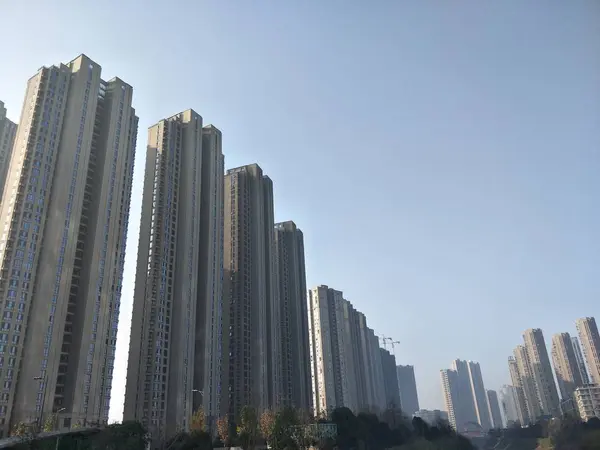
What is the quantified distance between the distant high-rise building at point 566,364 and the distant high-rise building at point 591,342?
21.5 feet

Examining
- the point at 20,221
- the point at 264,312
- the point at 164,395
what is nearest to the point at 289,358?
the point at 264,312

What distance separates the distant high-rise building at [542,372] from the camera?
178 meters

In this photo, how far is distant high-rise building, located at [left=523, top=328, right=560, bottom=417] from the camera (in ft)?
584

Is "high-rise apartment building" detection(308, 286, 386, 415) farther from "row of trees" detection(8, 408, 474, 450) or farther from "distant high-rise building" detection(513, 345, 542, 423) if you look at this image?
"distant high-rise building" detection(513, 345, 542, 423)

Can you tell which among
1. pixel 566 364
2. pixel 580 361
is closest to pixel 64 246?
pixel 566 364

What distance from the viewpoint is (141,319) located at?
3570 inches

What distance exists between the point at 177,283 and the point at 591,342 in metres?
146

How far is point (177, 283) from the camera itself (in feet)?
321

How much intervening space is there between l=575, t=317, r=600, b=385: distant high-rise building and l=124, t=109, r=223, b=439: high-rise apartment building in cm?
13292

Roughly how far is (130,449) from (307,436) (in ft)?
113

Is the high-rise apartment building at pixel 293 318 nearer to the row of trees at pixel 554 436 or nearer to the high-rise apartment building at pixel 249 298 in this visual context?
the high-rise apartment building at pixel 249 298

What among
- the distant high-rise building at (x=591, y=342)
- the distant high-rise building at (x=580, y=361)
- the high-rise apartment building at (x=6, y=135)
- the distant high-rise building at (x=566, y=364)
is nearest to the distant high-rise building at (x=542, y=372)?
the distant high-rise building at (x=566, y=364)

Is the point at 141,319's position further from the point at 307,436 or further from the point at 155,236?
the point at 307,436

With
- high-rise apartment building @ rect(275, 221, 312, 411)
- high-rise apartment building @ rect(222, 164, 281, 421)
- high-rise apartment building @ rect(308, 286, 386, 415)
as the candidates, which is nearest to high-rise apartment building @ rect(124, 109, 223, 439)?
high-rise apartment building @ rect(222, 164, 281, 421)
